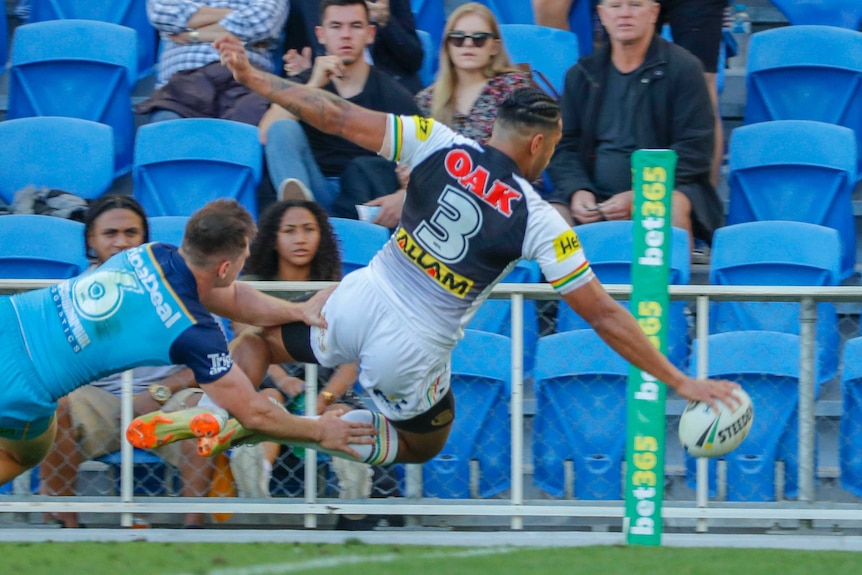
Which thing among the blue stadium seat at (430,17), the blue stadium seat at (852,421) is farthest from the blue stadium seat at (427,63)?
the blue stadium seat at (852,421)

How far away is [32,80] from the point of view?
27.6 ft

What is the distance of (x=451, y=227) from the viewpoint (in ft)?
16.9

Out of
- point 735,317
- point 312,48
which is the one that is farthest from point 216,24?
point 735,317

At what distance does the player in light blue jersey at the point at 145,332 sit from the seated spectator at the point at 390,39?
3.02m

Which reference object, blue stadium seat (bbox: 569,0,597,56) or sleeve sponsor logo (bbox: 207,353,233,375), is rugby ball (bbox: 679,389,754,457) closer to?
sleeve sponsor logo (bbox: 207,353,233,375)

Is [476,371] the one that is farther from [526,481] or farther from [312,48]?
[312,48]

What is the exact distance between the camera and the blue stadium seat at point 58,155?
7.67 metres

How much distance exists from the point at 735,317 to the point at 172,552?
112 inches

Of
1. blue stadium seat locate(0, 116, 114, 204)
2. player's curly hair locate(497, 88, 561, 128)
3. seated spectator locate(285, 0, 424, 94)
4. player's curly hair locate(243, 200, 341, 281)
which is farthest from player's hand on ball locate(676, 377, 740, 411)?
blue stadium seat locate(0, 116, 114, 204)

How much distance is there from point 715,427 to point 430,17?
15.8 ft

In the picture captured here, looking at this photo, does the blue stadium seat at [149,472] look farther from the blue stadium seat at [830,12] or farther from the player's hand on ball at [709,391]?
the blue stadium seat at [830,12]

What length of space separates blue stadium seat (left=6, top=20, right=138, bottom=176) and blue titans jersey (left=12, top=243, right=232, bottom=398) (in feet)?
10.4

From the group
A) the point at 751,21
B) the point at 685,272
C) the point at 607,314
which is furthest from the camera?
the point at 751,21

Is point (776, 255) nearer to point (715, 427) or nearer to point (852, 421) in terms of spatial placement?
point (852, 421)
